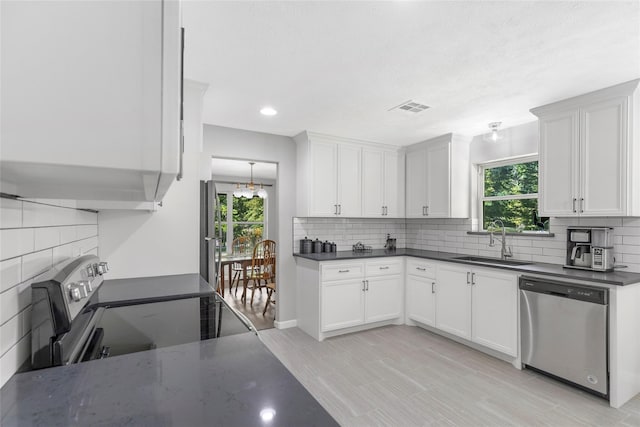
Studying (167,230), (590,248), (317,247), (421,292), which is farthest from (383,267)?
(167,230)

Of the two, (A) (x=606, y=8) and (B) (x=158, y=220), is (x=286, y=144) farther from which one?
(A) (x=606, y=8)

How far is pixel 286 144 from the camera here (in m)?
3.99

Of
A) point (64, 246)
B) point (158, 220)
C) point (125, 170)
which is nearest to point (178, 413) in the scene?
point (125, 170)

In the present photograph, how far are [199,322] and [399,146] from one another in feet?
12.4

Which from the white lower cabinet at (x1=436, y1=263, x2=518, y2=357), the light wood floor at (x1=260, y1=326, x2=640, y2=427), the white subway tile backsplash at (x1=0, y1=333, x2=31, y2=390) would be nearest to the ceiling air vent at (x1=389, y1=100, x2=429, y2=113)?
the white lower cabinet at (x1=436, y1=263, x2=518, y2=357)

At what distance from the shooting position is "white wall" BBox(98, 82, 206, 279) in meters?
2.26

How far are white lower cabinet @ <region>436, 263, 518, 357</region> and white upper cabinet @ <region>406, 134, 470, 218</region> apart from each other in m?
0.82

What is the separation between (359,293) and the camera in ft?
12.2

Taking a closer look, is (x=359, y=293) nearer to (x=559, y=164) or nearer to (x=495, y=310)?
(x=495, y=310)

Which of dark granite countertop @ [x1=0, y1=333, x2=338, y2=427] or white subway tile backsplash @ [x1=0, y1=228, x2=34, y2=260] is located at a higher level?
white subway tile backsplash @ [x1=0, y1=228, x2=34, y2=260]

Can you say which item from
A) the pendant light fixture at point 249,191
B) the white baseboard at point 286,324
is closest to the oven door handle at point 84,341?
the white baseboard at point 286,324

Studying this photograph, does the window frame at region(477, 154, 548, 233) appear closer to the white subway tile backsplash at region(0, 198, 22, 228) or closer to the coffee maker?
the coffee maker

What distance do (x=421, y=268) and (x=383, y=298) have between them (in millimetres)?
592

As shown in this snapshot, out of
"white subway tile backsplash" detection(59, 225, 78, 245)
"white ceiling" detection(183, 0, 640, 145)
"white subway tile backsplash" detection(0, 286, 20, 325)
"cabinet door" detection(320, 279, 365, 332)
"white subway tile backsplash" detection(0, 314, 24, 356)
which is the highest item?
"white ceiling" detection(183, 0, 640, 145)
